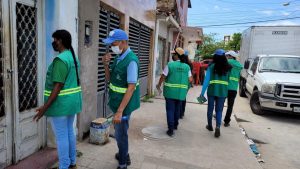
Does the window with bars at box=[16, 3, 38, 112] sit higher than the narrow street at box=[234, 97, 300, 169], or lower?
higher

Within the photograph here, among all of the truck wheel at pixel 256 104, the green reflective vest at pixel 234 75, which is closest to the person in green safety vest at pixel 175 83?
the green reflective vest at pixel 234 75

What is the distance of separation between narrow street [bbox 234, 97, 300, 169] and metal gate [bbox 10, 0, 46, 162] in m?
3.78

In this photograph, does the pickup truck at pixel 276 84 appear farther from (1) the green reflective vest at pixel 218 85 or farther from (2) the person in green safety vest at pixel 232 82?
(1) the green reflective vest at pixel 218 85

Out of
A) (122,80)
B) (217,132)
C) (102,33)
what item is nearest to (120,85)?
(122,80)

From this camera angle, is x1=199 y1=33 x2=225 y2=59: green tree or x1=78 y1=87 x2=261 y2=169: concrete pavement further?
x1=199 y1=33 x2=225 y2=59: green tree

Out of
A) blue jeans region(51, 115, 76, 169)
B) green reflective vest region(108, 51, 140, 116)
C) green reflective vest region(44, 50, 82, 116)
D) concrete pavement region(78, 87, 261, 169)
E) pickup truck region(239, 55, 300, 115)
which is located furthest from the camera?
pickup truck region(239, 55, 300, 115)

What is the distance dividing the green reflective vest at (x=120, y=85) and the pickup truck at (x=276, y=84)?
568 centimetres

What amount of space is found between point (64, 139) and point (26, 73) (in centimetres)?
114

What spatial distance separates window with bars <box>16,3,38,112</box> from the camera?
336 centimetres

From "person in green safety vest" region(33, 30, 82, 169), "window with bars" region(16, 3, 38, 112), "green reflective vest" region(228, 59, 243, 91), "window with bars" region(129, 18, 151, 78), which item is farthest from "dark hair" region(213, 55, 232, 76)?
"window with bars" region(16, 3, 38, 112)

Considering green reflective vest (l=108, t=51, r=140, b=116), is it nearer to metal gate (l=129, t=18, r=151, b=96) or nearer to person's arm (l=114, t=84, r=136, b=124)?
person's arm (l=114, t=84, r=136, b=124)

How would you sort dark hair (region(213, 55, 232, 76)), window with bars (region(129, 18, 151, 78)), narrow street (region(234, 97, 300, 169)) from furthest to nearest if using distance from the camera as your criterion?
window with bars (region(129, 18, 151, 78)), dark hair (region(213, 55, 232, 76)), narrow street (region(234, 97, 300, 169))

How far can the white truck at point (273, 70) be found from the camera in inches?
296

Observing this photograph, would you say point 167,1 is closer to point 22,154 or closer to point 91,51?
point 91,51
